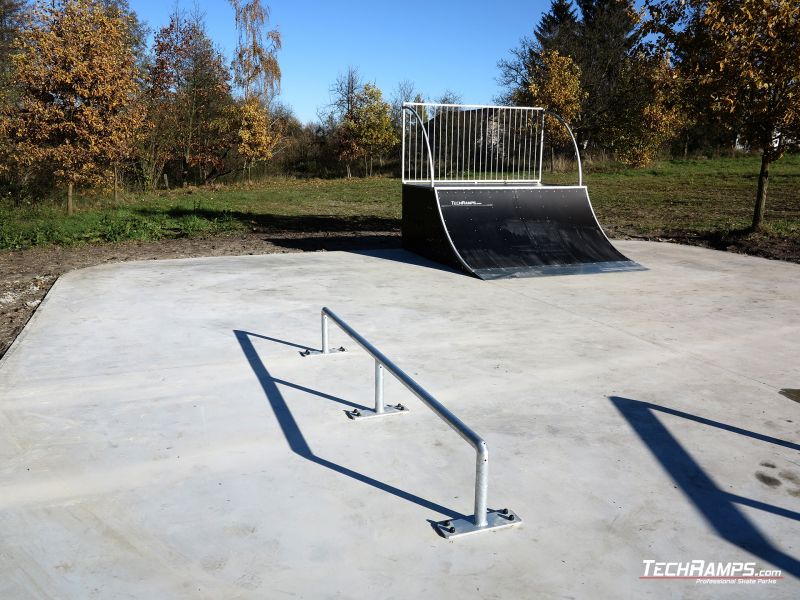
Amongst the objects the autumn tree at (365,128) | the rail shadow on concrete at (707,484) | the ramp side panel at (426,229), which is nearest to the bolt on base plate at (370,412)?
the rail shadow on concrete at (707,484)

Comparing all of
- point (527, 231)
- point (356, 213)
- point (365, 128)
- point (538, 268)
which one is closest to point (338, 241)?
point (527, 231)

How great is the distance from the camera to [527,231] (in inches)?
373

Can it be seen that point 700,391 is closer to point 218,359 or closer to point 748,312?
point 748,312

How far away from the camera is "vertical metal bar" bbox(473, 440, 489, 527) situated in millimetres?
2631

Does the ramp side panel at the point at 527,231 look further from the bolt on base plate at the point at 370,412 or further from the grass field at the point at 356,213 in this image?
the bolt on base plate at the point at 370,412

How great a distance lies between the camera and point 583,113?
3394 cm

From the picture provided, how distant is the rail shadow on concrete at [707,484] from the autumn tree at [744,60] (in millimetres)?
8163

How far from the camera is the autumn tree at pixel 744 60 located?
9.91 m

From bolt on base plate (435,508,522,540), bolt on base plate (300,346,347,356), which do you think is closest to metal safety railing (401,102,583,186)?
bolt on base plate (300,346,347,356)

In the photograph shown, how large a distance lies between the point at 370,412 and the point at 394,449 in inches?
19.3

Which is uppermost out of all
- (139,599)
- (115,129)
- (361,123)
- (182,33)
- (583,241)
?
(182,33)

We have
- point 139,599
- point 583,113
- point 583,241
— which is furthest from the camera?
point 583,113

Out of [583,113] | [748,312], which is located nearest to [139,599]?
[748,312]

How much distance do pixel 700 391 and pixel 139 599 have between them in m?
3.67
